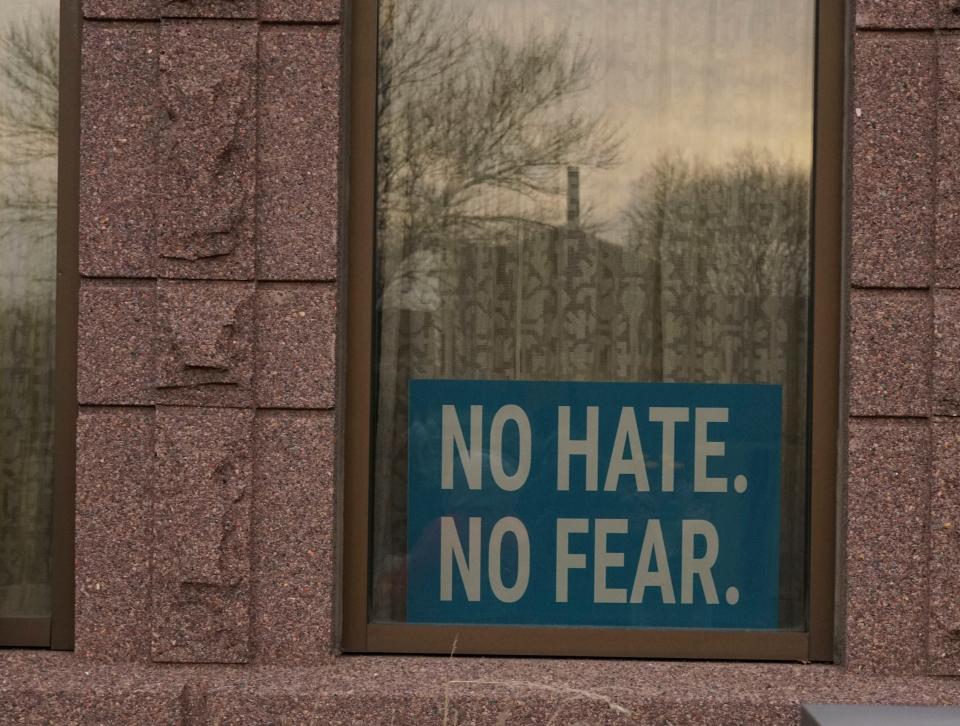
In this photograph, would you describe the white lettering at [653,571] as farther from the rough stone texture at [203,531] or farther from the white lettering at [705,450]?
the rough stone texture at [203,531]

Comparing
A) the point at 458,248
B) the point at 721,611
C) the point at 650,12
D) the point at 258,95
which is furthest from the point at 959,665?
the point at 258,95

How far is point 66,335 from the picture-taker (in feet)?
18.7

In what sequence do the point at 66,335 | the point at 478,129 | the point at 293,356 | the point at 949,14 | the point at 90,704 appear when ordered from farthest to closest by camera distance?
the point at 478,129, the point at 66,335, the point at 293,356, the point at 949,14, the point at 90,704

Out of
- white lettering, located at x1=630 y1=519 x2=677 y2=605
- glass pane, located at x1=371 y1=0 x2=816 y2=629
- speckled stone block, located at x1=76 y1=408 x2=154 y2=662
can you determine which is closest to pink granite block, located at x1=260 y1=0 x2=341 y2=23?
glass pane, located at x1=371 y1=0 x2=816 y2=629

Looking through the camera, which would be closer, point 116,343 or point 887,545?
point 887,545

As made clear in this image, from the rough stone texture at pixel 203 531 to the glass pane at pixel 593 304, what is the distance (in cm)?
72

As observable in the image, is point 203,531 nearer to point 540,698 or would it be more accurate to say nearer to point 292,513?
point 292,513

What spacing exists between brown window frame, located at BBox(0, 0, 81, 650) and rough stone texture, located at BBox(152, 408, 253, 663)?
598mm

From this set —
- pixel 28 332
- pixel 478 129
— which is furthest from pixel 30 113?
pixel 478 129

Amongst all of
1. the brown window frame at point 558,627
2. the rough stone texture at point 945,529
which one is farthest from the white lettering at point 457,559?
the rough stone texture at point 945,529

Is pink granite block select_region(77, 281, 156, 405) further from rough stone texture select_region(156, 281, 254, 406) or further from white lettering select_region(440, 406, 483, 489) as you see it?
white lettering select_region(440, 406, 483, 489)

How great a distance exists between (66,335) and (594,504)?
9.14 feet

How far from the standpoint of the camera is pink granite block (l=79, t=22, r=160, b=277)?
556 cm

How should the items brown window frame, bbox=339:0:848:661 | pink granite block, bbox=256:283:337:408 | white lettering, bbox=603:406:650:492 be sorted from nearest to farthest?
pink granite block, bbox=256:283:337:408
brown window frame, bbox=339:0:848:661
white lettering, bbox=603:406:650:492
